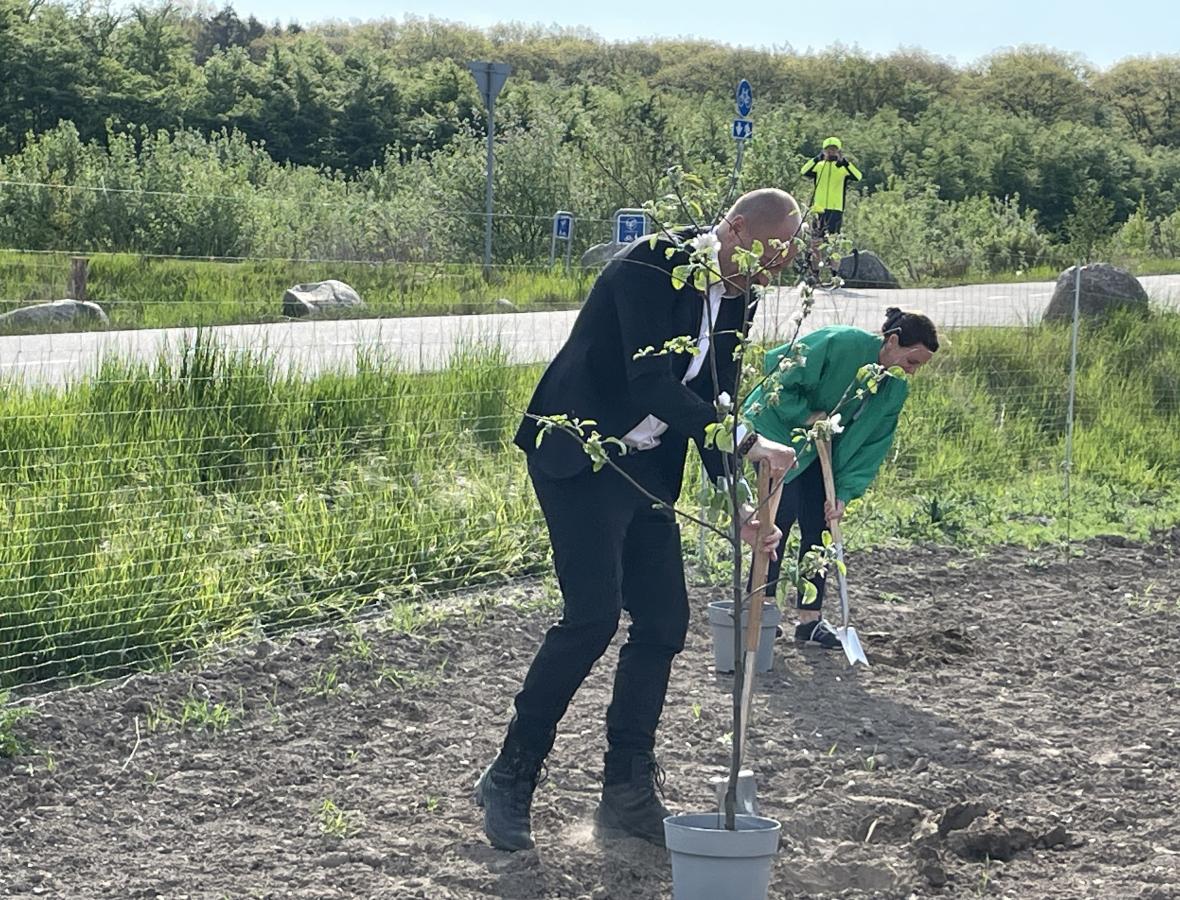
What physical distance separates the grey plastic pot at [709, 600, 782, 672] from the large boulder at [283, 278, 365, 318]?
745 centimetres

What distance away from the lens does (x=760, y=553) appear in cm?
389

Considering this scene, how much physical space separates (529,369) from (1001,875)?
556 centimetres

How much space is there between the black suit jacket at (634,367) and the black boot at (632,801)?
0.77 meters

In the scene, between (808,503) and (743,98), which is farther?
(743,98)

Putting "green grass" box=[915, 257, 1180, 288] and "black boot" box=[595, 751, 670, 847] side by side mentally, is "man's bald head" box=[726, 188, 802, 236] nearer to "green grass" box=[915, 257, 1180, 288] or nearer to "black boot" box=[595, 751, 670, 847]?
"black boot" box=[595, 751, 670, 847]

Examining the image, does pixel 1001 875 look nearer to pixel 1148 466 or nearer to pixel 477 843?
pixel 477 843

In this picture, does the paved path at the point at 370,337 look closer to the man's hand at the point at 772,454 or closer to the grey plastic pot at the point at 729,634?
the man's hand at the point at 772,454

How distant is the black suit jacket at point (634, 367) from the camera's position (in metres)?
3.61

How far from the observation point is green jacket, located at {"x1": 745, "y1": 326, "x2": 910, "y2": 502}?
238 inches

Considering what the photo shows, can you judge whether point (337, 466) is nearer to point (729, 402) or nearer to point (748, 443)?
point (748, 443)

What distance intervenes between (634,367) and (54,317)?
1022 centimetres

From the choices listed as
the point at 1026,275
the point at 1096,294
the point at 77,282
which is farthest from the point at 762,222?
the point at 1026,275

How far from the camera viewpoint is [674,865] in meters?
3.45

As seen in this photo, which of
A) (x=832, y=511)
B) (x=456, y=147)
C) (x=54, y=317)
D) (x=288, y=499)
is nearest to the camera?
(x=832, y=511)
